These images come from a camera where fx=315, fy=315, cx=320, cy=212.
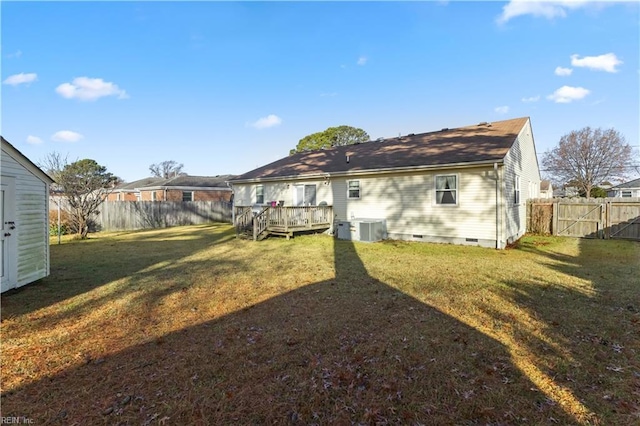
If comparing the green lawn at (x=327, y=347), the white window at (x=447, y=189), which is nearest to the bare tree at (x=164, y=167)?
the white window at (x=447, y=189)

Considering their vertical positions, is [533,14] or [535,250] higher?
[533,14]

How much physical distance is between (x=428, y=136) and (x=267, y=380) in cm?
1541

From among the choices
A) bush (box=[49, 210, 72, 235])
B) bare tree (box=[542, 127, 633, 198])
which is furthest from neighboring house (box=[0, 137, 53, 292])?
bare tree (box=[542, 127, 633, 198])

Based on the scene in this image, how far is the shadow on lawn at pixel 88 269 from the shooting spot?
5449 mm

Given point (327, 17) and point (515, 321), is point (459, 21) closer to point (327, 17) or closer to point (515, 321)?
point (327, 17)

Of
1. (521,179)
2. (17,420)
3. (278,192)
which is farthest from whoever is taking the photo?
(278,192)

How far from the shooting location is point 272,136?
26906 millimetres

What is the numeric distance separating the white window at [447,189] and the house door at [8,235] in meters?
11.9

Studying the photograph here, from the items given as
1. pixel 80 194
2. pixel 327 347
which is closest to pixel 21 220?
pixel 327 347

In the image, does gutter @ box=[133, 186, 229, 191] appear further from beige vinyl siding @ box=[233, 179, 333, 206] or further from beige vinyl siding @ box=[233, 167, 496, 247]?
beige vinyl siding @ box=[233, 167, 496, 247]

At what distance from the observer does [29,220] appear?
5.89 m

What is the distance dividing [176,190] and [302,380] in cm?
3027

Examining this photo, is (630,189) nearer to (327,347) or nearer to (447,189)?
(447,189)

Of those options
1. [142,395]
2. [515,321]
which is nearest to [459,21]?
[515,321]
